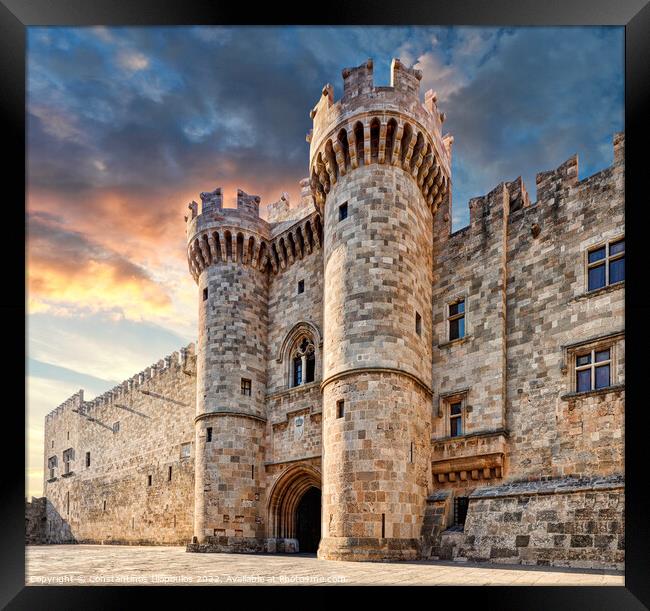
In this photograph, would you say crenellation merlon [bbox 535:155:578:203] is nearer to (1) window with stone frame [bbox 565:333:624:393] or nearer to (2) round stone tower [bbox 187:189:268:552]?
(1) window with stone frame [bbox 565:333:624:393]

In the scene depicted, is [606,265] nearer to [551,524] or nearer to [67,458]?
[551,524]

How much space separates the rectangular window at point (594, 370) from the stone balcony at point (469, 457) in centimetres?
193

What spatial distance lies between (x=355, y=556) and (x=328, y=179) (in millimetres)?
8997

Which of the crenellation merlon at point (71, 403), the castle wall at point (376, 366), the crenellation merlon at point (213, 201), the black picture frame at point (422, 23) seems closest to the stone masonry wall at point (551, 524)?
the castle wall at point (376, 366)

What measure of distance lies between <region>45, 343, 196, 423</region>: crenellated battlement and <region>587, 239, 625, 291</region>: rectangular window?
50.3ft

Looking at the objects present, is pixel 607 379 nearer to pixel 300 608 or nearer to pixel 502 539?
pixel 502 539

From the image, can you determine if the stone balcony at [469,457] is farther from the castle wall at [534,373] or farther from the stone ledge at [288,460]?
the stone ledge at [288,460]

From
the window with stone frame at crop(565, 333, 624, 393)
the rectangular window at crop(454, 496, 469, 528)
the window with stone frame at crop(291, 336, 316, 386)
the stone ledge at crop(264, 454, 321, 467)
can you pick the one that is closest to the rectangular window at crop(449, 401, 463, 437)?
the rectangular window at crop(454, 496, 469, 528)

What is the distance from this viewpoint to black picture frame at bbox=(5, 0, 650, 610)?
7.33 meters

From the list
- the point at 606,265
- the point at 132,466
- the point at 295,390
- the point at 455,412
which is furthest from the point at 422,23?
the point at 132,466

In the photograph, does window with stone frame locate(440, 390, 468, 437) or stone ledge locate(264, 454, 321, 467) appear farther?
stone ledge locate(264, 454, 321, 467)

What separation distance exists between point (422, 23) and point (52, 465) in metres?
36.9

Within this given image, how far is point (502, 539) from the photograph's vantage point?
11992 millimetres

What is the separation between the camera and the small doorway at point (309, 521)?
1875cm
